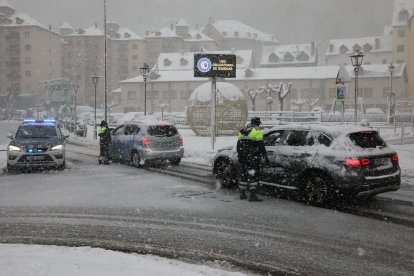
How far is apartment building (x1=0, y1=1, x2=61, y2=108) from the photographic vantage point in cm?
9338

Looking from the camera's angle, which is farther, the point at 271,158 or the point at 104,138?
the point at 104,138

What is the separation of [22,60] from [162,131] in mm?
88716

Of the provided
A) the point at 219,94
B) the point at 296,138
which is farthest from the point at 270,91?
the point at 296,138

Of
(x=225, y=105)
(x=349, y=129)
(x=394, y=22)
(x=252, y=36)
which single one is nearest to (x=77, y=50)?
(x=252, y=36)

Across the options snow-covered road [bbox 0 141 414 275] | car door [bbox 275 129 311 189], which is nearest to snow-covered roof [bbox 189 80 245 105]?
snow-covered road [bbox 0 141 414 275]

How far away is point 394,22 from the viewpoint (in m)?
87.6

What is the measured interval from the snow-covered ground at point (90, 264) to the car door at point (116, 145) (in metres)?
9.95

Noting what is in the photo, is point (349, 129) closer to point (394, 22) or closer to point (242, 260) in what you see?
point (242, 260)

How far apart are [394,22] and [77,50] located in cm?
6821

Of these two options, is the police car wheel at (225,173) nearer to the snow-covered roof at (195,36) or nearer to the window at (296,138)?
the window at (296,138)

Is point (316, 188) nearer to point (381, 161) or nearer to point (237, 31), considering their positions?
point (381, 161)

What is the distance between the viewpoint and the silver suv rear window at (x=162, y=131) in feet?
48.3

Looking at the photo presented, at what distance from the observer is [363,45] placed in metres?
99.1

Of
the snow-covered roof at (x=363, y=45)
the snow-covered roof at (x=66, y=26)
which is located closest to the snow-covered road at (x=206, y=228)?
the snow-covered roof at (x=363, y=45)
